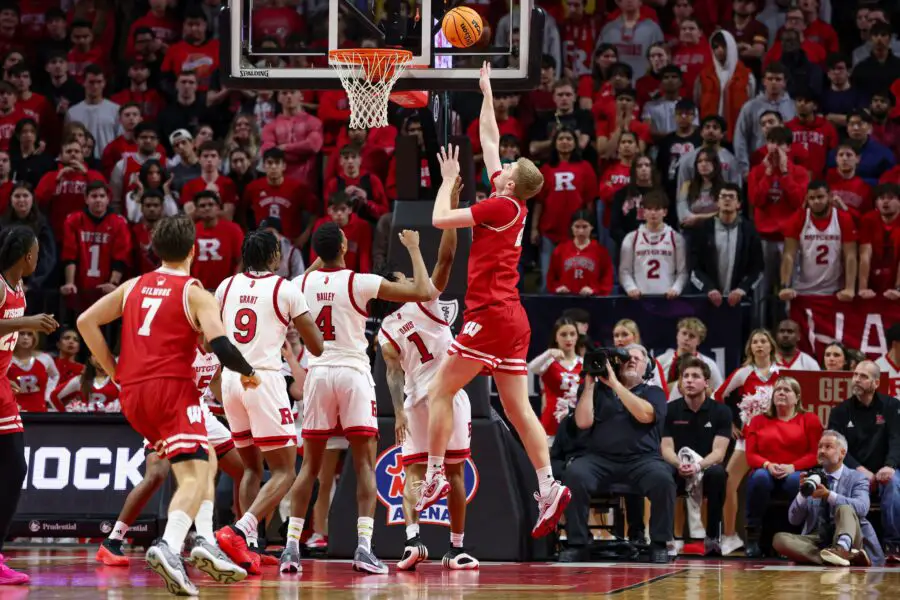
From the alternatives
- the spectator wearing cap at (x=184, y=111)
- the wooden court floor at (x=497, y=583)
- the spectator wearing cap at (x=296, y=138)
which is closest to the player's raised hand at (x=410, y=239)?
the wooden court floor at (x=497, y=583)

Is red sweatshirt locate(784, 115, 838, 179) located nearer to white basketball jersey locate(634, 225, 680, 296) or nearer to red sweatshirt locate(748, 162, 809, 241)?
red sweatshirt locate(748, 162, 809, 241)

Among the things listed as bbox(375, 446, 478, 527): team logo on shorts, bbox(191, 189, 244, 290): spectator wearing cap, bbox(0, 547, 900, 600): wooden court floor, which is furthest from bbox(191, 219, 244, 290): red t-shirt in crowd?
bbox(0, 547, 900, 600): wooden court floor

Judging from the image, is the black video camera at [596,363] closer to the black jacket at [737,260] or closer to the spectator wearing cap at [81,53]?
the black jacket at [737,260]

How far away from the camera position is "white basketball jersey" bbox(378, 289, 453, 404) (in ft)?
34.5

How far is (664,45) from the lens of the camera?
18.1m

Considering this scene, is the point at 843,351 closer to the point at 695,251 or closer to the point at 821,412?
the point at 821,412

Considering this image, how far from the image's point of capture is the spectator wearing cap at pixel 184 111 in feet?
60.7

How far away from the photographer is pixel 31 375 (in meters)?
14.7

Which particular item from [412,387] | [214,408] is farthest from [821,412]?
[214,408]

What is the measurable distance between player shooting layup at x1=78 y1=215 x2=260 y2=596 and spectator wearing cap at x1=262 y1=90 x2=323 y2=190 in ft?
30.1

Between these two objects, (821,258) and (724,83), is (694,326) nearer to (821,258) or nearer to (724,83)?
(821,258)

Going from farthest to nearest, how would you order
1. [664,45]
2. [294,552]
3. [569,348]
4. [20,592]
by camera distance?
1. [664,45]
2. [569,348]
3. [294,552]
4. [20,592]

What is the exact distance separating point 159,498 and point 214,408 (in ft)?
3.67

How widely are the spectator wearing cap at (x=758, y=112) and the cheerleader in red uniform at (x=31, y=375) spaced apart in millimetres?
8463
